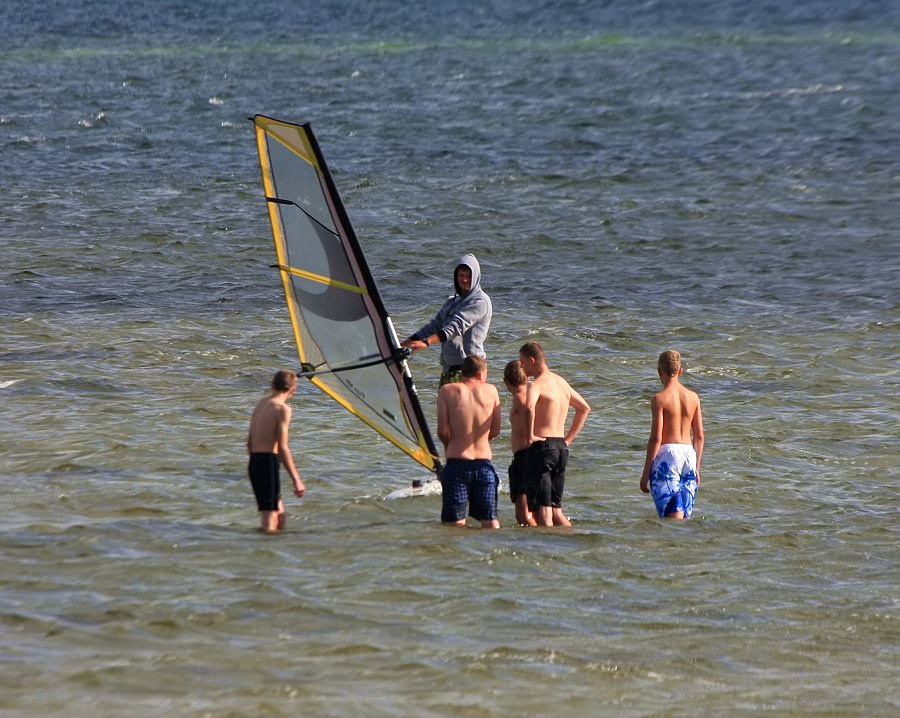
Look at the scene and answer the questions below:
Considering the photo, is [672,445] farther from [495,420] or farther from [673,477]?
[495,420]

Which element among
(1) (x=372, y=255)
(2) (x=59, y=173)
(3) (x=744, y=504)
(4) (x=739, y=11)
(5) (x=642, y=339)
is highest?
(4) (x=739, y=11)

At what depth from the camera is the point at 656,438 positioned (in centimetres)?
1071

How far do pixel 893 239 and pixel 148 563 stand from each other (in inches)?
712

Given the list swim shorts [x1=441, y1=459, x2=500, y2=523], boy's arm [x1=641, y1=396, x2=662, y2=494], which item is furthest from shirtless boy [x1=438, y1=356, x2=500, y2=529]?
boy's arm [x1=641, y1=396, x2=662, y2=494]

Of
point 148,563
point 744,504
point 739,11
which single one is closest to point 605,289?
point 744,504

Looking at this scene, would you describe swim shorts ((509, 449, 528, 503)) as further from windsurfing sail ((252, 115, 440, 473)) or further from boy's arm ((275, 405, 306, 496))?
boy's arm ((275, 405, 306, 496))

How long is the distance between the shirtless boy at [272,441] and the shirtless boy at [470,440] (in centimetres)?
111

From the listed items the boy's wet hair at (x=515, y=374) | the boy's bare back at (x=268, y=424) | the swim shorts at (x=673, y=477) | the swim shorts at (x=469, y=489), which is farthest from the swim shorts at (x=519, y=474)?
the boy's bare back at (x=268, y=424)

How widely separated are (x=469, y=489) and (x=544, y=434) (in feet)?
2.33

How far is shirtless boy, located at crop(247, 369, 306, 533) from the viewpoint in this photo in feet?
32.1

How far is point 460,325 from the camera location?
10.7 m

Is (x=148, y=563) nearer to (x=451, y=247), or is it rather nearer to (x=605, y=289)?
(x=605, y=289)

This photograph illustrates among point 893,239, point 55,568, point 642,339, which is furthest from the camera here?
point 893,239

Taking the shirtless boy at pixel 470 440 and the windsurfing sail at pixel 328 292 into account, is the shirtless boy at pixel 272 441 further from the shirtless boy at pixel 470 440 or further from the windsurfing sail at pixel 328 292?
the shirtless boy at pixel 470 440
